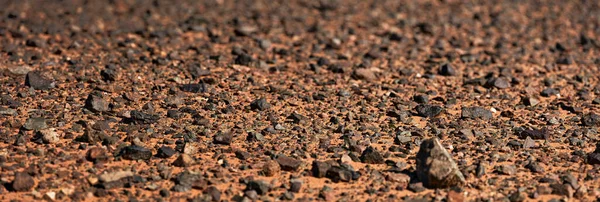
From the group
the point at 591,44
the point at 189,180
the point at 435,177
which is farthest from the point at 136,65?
the point at 591,44

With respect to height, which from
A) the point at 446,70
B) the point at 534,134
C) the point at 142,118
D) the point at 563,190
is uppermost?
the point at 446,70

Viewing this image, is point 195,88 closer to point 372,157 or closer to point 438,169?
point 372,157

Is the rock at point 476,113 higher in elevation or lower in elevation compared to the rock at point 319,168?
higher

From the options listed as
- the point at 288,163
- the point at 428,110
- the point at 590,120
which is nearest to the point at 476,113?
the point at 428,110

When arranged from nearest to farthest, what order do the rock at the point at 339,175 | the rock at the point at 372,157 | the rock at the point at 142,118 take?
1. the rock at the point at 339,175
2. the rock at the point at 372,157
3. the rock at the point at 142,118

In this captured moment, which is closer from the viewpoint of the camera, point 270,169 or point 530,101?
point 270,169

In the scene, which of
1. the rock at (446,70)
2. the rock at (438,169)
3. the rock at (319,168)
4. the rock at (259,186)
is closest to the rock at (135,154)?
the rock at (259,186)

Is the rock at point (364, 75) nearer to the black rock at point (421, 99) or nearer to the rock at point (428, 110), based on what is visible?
the black rock at point (421, 99)
